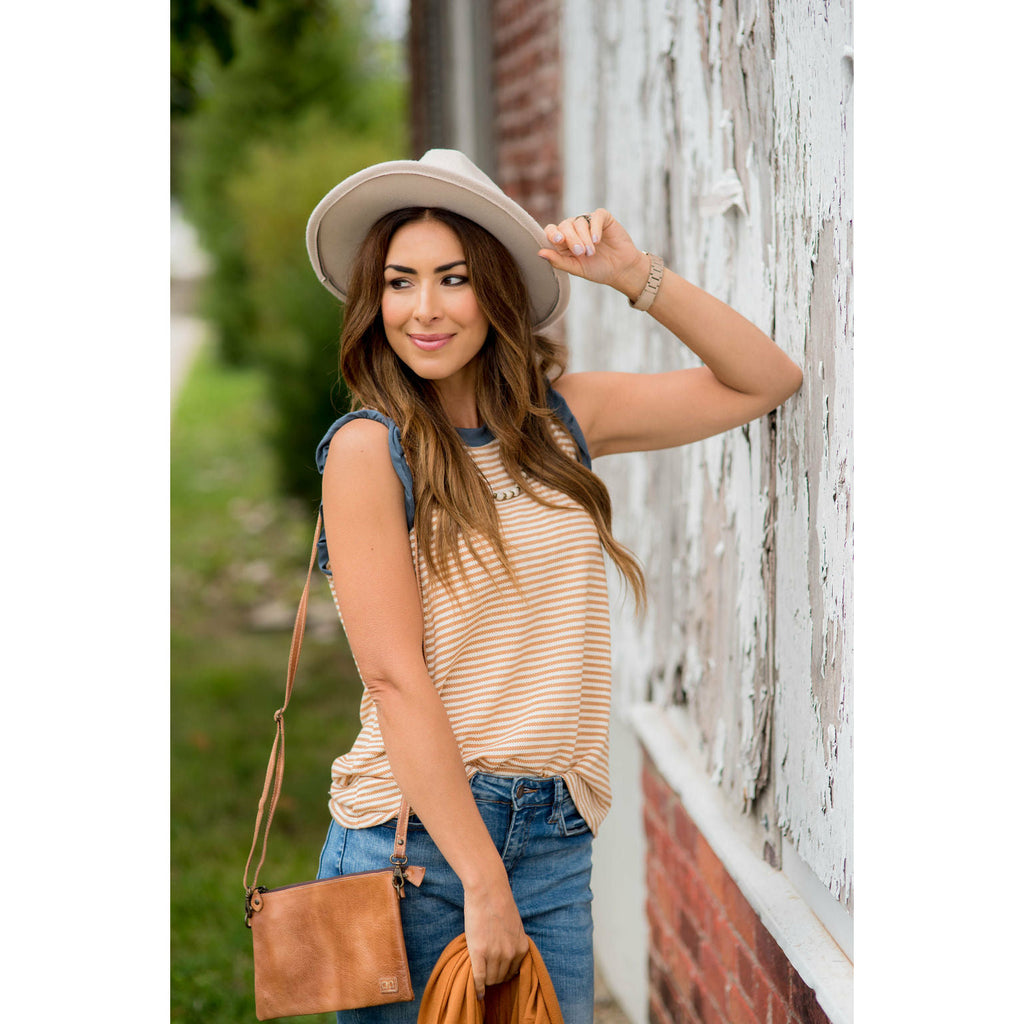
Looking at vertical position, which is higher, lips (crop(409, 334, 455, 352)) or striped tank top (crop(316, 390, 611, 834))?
lips (crop(409, 334, 455, 352))

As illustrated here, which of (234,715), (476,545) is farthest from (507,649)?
(234,715)

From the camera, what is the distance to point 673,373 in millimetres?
2219

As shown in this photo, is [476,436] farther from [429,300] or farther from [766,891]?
[766,891]

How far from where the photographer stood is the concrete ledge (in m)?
1.86

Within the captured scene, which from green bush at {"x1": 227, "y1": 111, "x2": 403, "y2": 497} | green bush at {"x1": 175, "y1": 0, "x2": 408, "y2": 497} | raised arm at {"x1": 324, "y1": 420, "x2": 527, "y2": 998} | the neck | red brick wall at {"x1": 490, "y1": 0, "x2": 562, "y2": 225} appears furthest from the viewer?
green bush at {"x1": 175, "y1": 0, "x2": 408, "y2": 497}

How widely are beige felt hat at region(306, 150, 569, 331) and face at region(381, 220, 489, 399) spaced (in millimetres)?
53

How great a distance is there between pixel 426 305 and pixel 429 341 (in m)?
0.06

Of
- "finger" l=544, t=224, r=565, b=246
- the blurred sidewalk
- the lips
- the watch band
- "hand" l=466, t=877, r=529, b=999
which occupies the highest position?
the blurred sidewalk

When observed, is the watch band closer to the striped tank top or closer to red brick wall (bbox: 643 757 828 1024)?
the striped tank top

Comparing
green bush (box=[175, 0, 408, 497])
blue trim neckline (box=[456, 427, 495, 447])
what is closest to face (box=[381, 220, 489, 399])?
blue trim neckline (box=[456, 427, 495, 447])

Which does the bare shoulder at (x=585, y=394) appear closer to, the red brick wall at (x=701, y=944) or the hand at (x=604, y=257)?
the hand at (x=604, y=257)
